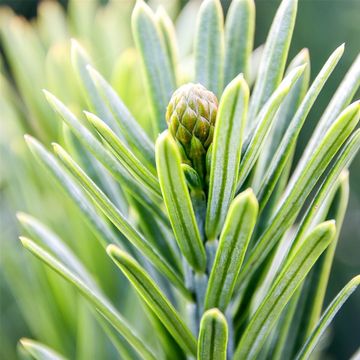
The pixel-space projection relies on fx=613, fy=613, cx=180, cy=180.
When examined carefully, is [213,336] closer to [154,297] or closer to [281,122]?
[154,297]

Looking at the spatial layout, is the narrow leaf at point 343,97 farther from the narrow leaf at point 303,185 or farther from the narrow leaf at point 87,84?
the narrow leaf at point 87,84

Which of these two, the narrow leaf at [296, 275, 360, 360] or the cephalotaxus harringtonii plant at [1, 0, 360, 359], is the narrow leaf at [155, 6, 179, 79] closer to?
the cephalotaxus harringtonii plant at [1, 0, 360, 359]

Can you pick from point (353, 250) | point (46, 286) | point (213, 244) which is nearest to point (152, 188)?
point (213, 244)

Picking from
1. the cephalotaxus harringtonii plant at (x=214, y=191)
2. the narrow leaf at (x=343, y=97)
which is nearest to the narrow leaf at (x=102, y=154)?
the cephalotaxus harringtonii plant at (x=214, y=191)

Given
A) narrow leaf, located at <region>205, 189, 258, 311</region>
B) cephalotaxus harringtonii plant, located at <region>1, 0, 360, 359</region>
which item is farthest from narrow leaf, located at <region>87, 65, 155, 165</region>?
narrow leaf, located at <region>205, 189, 258, 311</region>

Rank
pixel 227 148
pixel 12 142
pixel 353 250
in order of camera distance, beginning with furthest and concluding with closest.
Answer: pixel 353 250, pixel 12 142, pixel 227 148

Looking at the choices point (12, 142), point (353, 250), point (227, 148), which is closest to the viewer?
point (227, 148)

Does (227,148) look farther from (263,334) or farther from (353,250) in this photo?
(353,250)
